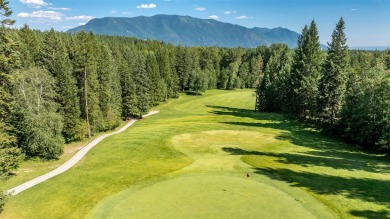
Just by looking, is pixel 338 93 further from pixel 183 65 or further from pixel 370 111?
pixel 183 65

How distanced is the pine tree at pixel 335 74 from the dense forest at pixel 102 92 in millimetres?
156

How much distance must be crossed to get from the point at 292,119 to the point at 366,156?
26.6 m

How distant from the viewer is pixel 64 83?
160 feet

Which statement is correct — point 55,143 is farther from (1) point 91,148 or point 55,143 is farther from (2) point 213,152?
(2) point 213,152

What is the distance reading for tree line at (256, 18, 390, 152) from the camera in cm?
4297

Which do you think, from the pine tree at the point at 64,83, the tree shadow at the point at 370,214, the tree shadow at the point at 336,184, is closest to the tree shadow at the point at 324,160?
the tree shadow at the point at 336,184

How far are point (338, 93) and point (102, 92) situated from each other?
4328 cm

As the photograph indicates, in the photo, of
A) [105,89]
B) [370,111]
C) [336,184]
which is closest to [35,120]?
[105,89]

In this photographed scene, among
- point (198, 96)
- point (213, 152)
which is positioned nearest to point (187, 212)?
point (213, 152)

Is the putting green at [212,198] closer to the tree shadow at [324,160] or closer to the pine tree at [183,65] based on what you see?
the tree shadow at [324,160]

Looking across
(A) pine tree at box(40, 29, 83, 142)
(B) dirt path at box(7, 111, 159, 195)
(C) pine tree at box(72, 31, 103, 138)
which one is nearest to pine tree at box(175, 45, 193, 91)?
(C) pine tree at box(72, 31, 103, 138)

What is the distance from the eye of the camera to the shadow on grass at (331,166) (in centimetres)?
2442

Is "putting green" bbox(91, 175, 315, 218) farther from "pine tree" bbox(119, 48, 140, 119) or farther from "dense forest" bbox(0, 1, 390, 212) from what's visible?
"pine tree" bbox(119, 48, 140, 119)

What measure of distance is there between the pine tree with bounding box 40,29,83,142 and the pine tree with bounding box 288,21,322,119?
43.3 m
